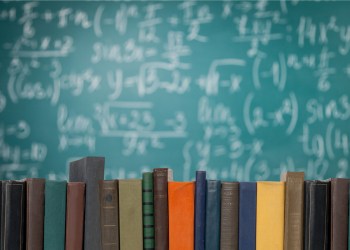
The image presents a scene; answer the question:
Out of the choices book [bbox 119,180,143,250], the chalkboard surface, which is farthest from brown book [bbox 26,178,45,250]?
the chalkboard surface

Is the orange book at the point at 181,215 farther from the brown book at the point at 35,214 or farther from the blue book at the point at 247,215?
the brown book at the point at 35,214

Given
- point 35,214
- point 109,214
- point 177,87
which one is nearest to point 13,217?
point 35,214

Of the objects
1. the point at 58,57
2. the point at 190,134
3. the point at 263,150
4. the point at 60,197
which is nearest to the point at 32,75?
the point at 58,57

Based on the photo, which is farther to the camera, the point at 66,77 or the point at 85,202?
the point at 66,77

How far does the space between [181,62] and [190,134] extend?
0.45 m

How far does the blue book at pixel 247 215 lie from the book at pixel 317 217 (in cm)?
8

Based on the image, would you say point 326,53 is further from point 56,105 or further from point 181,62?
point 56,105

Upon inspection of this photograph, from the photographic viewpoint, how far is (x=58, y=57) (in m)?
3.81

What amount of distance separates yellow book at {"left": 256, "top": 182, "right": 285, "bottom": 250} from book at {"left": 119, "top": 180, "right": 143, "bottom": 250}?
0.18m

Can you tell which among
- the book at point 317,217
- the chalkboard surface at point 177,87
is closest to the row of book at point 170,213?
the book at point 317,217

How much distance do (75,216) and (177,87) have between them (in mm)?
2831

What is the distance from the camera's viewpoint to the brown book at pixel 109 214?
0.92 meters

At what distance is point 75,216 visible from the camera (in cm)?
94

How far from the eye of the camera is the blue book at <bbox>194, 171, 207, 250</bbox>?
Result: 0.92 metres
